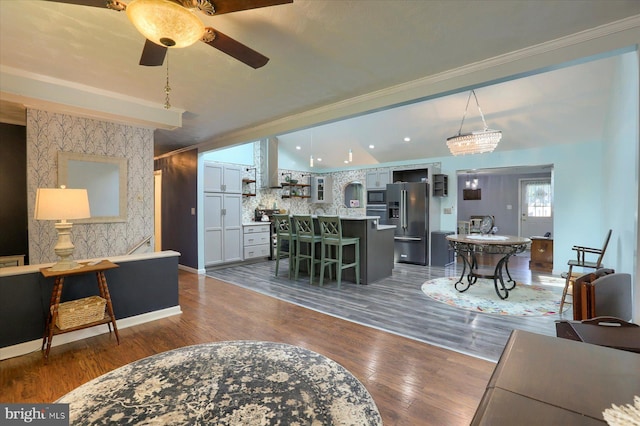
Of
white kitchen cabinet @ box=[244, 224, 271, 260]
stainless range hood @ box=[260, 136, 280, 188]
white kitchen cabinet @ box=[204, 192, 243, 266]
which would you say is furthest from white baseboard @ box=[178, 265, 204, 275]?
stainless range hood @ box=[260, 136, 280, 188]

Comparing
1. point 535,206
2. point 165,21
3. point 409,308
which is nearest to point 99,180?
point 165,21

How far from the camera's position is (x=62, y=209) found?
7.85 ft

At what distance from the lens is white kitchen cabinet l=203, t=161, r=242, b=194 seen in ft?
19.3

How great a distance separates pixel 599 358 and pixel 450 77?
2.45m

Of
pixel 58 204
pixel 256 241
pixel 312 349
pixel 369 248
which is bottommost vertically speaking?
pixel 312 349

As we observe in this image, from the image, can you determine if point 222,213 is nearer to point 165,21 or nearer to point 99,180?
point 99,180

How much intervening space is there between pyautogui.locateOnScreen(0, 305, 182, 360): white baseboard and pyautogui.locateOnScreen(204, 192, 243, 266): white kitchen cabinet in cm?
250

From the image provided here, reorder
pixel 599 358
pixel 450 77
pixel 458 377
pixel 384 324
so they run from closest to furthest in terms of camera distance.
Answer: pixel 599 358, pixel 458 377, pixel 450 77, pixel 384 324

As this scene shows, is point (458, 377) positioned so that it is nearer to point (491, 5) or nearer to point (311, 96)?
point (491, 5)

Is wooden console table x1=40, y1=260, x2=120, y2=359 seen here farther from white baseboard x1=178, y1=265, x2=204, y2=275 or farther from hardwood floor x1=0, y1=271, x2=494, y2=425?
white baseboard x1=178, y1=265, x2=204, y2=275

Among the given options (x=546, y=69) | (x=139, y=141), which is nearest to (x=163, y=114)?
(x=139, y=141)

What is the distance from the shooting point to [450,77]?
266 centimetres

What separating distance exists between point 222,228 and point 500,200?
27.1ft

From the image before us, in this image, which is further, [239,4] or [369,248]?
[369,248]
